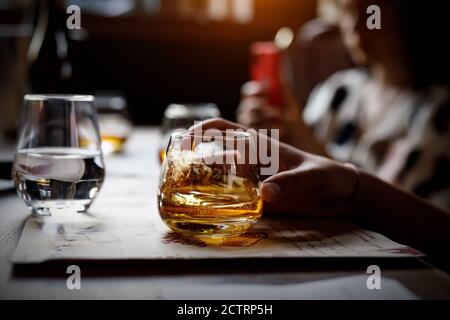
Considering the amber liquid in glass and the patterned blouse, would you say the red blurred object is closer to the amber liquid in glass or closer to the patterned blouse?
the patterned blouse

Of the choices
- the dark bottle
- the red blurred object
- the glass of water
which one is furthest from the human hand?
the dark bottle

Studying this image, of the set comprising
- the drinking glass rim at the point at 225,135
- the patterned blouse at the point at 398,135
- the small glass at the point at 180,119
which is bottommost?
the patterned blouse at the point at 398,135

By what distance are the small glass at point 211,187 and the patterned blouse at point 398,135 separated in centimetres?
105

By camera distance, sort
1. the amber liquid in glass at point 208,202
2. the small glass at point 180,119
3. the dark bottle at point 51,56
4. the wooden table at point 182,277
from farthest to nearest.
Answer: the dark bottle at point 51,56
the small glass at point 180,119
the amber liquid in glass at point 208,202
the wooden table at point 182,277

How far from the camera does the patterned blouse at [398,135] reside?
5.16 feet

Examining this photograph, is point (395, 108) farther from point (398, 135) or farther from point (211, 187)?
point (211, 187)

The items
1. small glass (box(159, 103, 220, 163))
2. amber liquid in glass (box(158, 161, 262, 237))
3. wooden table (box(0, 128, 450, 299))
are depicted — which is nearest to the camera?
wooden table (box(0, 128, 450, 299))

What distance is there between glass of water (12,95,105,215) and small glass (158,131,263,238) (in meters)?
0.13

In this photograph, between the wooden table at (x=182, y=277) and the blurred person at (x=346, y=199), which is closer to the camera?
the wooden table at (x=182, y=277)

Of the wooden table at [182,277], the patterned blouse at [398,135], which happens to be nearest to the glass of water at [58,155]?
the wooden table at [182,277]

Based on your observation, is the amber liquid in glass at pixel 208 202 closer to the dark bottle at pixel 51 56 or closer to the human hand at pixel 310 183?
the human hand at pixel 310 183

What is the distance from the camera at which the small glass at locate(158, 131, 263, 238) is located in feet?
1.90

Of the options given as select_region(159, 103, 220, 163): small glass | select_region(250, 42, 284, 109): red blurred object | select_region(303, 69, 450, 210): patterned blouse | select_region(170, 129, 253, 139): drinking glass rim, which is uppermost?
select_region(250, 42, 284, 109): red blurred object

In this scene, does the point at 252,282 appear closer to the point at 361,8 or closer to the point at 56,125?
the point at 56,125
